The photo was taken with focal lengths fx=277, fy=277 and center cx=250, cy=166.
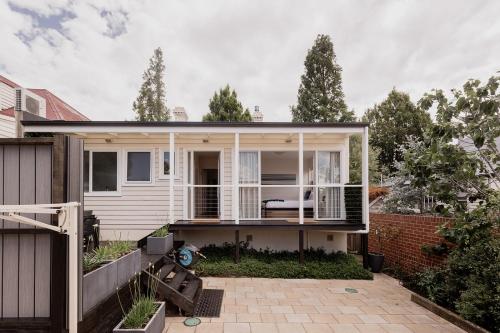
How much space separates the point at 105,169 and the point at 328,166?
6818mm

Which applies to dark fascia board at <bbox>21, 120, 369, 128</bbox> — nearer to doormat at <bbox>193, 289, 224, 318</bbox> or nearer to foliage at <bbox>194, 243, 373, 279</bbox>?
foliage at <bbox>194, 243, 373, 279</bbox>

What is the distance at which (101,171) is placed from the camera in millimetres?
8414

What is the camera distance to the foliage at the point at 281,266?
697cm

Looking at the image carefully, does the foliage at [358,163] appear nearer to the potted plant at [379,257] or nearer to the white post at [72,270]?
the potted plant at [379,257]

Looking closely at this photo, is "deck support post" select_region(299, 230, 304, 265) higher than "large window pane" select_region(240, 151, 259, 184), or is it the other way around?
"large window pane" select_region(240, 151, 259, 184)

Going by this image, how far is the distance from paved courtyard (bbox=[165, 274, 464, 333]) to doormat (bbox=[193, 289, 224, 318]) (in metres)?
0.13

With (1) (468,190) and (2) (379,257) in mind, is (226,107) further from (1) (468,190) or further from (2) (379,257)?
A: (1) (468,190)

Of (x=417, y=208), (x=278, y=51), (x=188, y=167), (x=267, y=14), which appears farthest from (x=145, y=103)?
(x=417, y=208)

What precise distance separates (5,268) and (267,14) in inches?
474

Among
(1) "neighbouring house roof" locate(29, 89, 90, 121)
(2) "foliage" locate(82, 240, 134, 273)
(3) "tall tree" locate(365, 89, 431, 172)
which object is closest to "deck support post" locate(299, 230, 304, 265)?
(2) "foliage" locate(82, 240, 134, 273)

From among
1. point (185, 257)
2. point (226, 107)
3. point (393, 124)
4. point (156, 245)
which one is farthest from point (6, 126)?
point (393, 124)

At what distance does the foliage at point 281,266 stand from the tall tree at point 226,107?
16.6 metres

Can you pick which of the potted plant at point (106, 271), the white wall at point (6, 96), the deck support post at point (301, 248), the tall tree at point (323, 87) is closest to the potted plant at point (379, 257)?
the deck support post at point (301, 248)

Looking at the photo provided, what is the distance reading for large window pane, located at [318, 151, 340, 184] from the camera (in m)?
8.48
